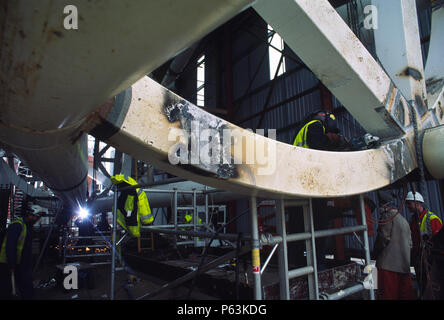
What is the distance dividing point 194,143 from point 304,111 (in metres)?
9.63

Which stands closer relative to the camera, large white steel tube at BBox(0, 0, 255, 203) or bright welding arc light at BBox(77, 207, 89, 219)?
large white steel tube at BBox(0, 0, 255, 203)

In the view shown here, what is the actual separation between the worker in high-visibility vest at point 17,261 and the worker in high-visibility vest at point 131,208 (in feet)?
4.31

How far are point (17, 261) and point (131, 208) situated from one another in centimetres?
162

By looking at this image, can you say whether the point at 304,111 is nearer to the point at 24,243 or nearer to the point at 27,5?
the point at 24,243

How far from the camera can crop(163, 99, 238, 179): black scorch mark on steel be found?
5.24 ft

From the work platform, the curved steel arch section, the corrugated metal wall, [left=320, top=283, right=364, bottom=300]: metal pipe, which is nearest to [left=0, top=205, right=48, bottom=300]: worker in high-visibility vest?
the work platform

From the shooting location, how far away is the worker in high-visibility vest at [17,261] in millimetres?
3844

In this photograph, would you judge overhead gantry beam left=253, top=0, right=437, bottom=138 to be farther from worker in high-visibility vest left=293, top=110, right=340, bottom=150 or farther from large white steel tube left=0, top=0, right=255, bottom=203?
large white steel tube left=0, top=0, right=255, bottom=203

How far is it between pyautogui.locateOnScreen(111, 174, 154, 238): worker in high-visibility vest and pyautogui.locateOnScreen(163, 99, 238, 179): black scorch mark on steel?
2.82 meters

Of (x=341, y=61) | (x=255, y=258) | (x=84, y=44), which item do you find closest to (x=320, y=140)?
(x=341, y=61)

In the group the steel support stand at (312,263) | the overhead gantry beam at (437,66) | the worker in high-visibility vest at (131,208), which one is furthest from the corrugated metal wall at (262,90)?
the steel support stand at (312,263)

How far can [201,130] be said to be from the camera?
1.66 meters

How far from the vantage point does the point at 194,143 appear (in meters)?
1.63

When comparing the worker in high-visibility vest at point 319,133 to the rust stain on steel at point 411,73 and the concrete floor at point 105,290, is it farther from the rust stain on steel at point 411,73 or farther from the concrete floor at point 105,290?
the concrete floor at point 105,290
